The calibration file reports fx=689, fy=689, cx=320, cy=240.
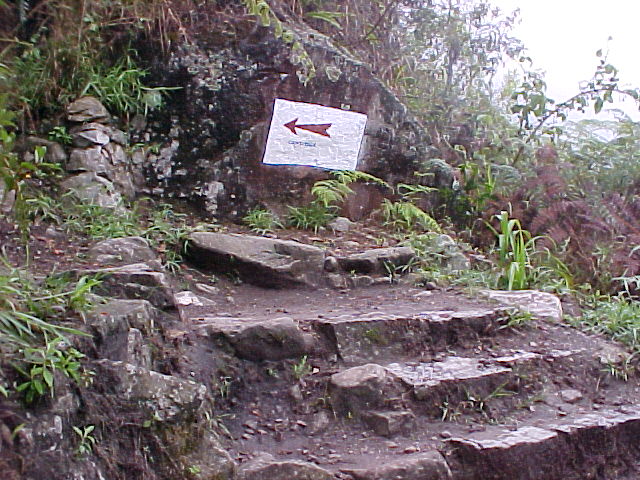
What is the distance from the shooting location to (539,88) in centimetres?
666

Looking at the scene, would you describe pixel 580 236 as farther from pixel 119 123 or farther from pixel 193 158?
pixel 119 123

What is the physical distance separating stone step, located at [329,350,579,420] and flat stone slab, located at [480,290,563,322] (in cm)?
53

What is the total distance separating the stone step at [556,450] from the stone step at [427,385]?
0.79 feet

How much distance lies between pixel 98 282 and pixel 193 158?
254cm

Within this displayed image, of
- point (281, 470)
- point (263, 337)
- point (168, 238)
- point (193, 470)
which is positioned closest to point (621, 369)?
point (263, 337)

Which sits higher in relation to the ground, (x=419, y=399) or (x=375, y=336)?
(x=375, y=336)

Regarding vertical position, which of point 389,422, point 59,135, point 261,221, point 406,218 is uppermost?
point 59,135

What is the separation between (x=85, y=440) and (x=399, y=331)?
1867mm

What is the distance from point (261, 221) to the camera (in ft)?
17.1

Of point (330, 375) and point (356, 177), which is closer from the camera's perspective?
point (330, 375)

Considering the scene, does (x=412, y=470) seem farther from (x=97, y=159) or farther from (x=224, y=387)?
(x=97, y=159)

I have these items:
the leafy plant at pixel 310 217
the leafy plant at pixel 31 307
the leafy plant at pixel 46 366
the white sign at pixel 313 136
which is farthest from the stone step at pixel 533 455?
the white sign at pixel 313 136

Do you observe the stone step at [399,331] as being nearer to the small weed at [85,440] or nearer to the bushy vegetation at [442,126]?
the bushy vegetation at [442,126]

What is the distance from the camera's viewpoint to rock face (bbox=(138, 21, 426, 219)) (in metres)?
5.26
